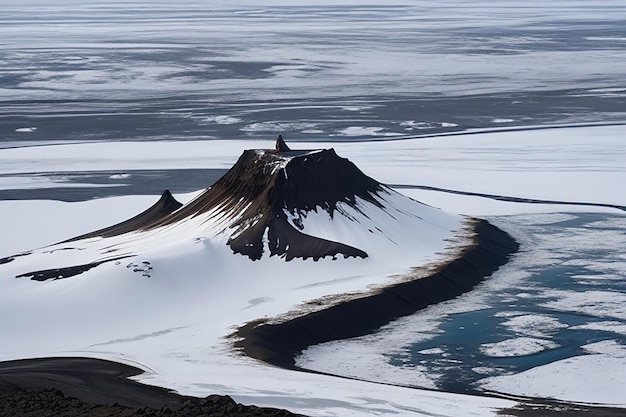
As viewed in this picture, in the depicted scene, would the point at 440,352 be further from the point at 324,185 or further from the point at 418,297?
the point at 324,185

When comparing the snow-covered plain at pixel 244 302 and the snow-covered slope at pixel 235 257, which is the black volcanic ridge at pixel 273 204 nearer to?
the snow-covered slope at pixel 235 257

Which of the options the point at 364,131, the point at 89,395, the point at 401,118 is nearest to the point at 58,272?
the point at 89,395

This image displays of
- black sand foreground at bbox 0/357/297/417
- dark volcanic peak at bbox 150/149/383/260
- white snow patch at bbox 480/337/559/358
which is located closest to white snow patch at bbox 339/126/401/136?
dark volcanic peak at bbox 150/149/383/260

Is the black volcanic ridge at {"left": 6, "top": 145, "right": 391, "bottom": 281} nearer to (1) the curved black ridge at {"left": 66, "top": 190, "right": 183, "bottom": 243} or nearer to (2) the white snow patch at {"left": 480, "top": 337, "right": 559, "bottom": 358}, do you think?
(1) the curved black ridge at {"left": 66, "top": 190, "right": 183, "bottom": 243}

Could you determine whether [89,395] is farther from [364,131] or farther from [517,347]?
[364,131]

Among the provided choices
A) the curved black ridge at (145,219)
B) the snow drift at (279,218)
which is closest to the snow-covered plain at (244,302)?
the snow drift at (279,218)
